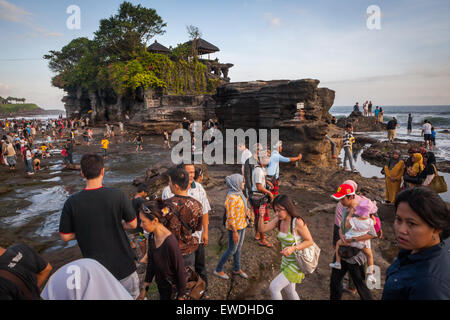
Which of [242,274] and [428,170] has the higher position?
[428,170]

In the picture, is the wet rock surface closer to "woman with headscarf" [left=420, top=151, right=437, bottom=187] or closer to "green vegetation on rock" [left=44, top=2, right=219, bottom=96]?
"woman with headscarf" [left=420, top=151, right=437, bottom=187]

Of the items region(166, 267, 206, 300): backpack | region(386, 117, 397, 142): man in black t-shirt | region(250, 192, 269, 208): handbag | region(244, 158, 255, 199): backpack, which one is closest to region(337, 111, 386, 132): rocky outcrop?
region(386, 117, 397, 142): man in black t-shirt

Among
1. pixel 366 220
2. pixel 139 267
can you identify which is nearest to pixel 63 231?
pixel 139 267

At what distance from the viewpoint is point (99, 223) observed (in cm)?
241

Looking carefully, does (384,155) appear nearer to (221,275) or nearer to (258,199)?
(258,199)

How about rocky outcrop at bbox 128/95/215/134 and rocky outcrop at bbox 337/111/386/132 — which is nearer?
rocky outcrop at bbox 128/95/215/134

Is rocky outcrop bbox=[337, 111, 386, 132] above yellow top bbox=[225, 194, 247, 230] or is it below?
above

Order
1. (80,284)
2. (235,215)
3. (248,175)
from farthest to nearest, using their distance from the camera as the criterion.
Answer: (248,175), (235,215), (80,284)

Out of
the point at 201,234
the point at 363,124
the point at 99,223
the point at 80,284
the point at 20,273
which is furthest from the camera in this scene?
the point at 363,124

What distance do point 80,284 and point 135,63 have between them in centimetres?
3135

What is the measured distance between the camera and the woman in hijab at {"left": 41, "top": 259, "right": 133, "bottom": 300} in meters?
1.38

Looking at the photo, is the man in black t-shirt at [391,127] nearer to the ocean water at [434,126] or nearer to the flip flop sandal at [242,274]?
the ocean water at [434,126]

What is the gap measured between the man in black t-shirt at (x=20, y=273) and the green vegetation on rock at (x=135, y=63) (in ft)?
94.7

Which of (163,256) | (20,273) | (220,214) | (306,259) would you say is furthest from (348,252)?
(220,214)
